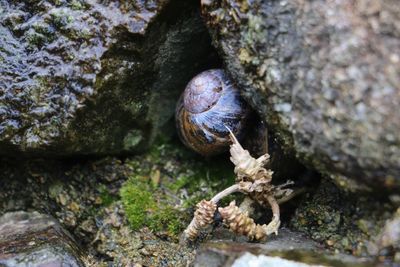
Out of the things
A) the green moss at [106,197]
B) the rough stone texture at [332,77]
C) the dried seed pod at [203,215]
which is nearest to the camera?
the rough stone texture at [332,77]

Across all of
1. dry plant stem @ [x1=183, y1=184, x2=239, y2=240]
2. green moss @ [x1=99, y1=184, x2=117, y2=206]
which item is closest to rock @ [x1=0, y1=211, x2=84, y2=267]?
green moss @ [x1=99, y1=184, x2=117, y2=206]

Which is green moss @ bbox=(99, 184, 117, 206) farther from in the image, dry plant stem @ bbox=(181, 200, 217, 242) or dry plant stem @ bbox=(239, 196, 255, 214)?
dry plant stem @ bbox=(239, 196, 255, 214)

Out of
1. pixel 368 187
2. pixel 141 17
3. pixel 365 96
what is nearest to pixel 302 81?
pixel 365 96

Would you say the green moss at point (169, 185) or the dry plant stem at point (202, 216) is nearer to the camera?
the dry plant stem at point (202, 216)

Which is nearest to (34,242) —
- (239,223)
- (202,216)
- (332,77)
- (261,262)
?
(202,216)

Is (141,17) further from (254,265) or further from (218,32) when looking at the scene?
(254,265)

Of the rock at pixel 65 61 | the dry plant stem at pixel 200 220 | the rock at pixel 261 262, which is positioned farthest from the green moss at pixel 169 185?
the rock at pixel 261 262

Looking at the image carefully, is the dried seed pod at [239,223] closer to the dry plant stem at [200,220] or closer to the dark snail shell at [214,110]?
the dry plant stem at [200,220]
